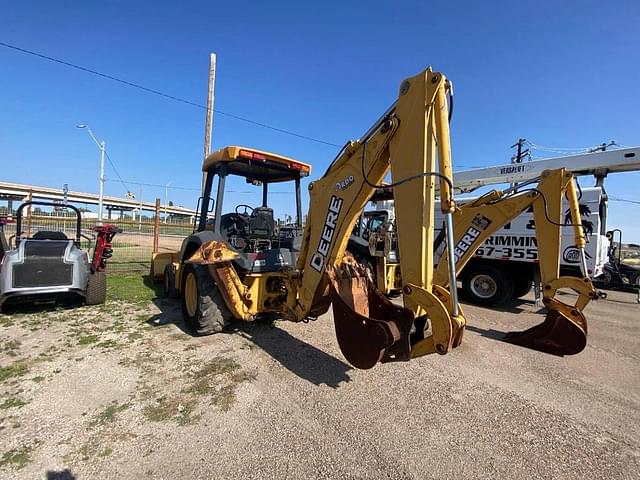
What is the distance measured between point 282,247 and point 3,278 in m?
3.93

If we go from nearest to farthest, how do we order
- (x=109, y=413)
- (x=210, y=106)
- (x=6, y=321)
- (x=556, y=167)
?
(x=109, y=413), (x=6, y=321), (x=556, y=167), (x=210, y=106)

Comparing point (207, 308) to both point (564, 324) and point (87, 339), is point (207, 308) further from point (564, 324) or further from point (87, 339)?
point (564, 324)

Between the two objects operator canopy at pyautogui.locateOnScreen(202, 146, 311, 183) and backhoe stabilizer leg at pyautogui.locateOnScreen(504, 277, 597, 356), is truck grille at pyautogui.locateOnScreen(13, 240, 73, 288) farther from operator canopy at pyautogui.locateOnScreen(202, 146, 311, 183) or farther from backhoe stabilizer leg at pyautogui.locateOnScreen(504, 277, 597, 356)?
backhoe stabilizer leg at pyautogui.locateOnScreen(504, 277, 597, 356)

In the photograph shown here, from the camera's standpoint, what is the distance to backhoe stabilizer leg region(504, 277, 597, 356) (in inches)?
162

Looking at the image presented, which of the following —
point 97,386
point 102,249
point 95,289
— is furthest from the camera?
point 102,249

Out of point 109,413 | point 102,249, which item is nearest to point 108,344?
point 109,413

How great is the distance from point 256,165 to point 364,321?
3182 mm

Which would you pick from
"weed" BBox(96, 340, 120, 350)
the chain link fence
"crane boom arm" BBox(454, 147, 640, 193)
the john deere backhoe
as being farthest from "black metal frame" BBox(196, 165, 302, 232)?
"crane boom arm" BBox(454, 147, 640, 193)

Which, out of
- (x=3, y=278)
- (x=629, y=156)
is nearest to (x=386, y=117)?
(x=3, y=278)

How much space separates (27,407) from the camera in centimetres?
270

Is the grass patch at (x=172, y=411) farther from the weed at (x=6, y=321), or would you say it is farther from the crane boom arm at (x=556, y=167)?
the crane boom arm at (x=556, y=167)

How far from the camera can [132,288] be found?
7344mm

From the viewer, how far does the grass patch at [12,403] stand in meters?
2.69

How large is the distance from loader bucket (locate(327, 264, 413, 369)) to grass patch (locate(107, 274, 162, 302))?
15.6 ft
